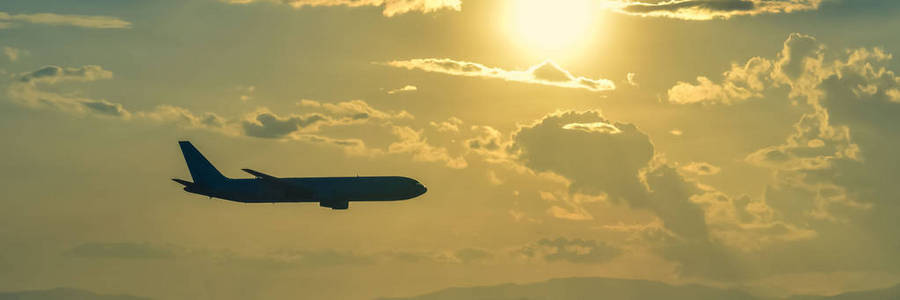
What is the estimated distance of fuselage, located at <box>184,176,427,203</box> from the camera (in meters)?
194

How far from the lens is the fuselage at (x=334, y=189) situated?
19415 cm

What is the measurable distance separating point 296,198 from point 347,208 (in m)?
12.2

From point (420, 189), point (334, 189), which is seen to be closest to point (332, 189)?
point (334, 189)

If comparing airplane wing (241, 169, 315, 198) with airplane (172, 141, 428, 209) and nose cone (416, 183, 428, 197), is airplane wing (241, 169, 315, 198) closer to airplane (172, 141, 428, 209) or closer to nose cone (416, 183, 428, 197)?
airplane (172, 141, 428, 209)

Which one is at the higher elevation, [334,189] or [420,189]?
[420,189]

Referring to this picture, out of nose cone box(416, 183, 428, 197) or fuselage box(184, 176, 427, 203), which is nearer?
fuselage box(184, 176, 427, 203)

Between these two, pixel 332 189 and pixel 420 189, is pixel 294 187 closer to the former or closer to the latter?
pixel 332 189

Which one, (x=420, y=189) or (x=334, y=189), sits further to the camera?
(x=420, y=189)

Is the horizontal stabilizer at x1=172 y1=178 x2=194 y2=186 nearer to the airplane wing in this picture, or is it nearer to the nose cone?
the airplane wing

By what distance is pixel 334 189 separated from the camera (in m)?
196

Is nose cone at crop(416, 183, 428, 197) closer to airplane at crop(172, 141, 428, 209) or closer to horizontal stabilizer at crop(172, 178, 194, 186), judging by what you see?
airplane at crop(172, 141, 428, 209)

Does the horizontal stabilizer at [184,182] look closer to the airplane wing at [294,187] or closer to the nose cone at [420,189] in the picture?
the airplane wing at [294,187]

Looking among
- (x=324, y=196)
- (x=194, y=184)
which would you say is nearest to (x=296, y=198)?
(x=324, y=196)

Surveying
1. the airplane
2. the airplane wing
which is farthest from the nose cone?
the airplane wing
